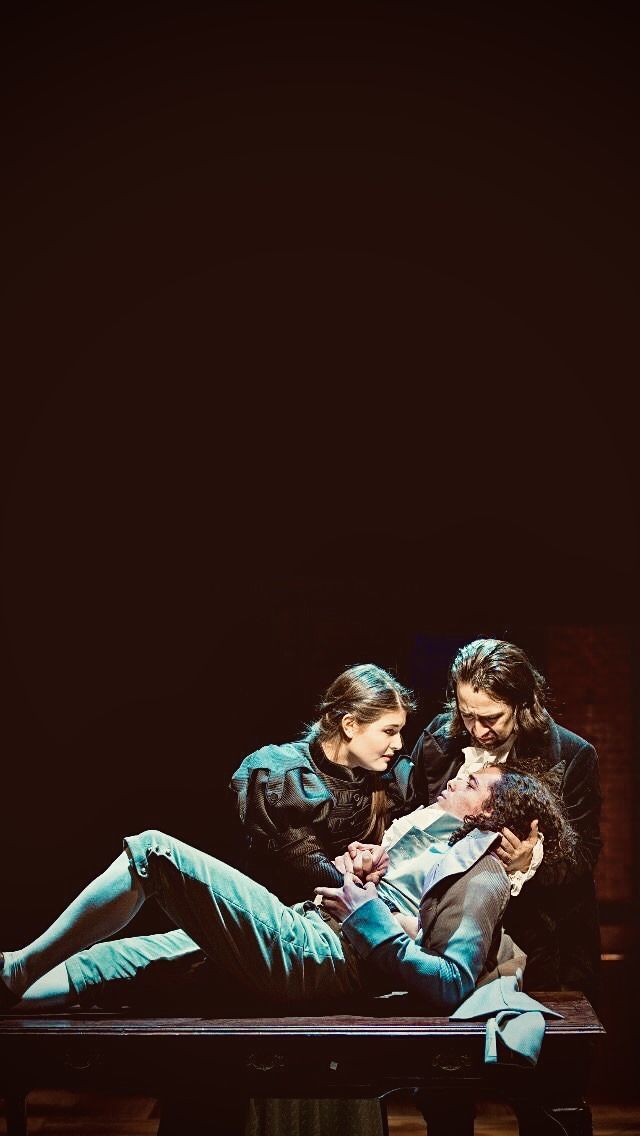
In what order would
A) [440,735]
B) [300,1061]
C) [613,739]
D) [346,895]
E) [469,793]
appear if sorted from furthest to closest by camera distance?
1. [613,739]
2. [440,735]
3. [469,793]
4. [346,895]
5. [300,1061]

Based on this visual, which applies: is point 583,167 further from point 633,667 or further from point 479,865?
point 479,865

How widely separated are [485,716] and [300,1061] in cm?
135

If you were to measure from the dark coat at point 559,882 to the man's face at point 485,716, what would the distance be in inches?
2.2

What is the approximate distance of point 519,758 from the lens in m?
4.47

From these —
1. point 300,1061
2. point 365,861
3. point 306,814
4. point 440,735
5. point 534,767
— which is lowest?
point 300,1061

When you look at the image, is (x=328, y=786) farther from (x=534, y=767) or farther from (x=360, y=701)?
(x=534, y=767)

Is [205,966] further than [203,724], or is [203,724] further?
[203,724]

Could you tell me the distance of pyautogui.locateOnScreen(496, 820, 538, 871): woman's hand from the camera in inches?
169

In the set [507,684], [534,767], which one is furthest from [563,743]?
[507,684]

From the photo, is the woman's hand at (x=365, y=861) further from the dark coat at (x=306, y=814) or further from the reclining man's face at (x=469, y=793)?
the reclining man's face at (x=469, y=793)

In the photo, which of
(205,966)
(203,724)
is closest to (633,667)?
(203,724)

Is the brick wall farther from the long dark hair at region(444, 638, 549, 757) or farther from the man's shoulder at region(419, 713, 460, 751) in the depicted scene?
the man's shoulder at region(419, 713, 460, 751)

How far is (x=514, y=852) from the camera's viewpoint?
4.31 meters

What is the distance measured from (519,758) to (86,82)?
2918 millimetres
